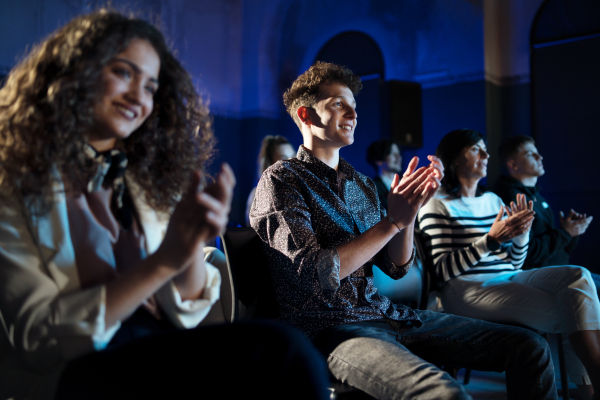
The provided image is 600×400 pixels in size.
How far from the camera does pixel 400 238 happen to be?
1.60m

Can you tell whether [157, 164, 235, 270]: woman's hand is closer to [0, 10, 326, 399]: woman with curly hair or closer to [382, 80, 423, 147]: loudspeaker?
[0, 10, 326, 399]: woman with curly hair

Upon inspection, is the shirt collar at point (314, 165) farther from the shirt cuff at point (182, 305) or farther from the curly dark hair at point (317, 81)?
the shirt cuff at point (182, 305)

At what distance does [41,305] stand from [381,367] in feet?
2.53

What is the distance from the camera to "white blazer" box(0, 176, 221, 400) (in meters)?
0.79

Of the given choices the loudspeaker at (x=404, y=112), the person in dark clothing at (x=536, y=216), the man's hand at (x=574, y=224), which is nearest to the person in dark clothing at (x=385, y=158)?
the loudspeaker at (x=404, y=112)

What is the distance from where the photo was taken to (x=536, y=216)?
2.76m

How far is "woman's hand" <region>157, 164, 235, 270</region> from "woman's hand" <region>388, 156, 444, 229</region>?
715 millimetres

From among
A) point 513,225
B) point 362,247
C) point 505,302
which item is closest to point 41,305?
point 362,247

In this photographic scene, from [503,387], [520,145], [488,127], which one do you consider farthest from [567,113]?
[503,387]

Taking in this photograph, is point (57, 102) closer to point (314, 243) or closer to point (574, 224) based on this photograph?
point (314, 243)

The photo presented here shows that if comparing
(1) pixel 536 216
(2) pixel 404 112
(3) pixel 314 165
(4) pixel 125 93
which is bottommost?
(1) pixel 536 216

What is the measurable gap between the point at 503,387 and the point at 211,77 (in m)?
5.99

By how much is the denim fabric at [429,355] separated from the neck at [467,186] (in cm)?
91

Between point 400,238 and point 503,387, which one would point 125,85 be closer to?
point 400,238
